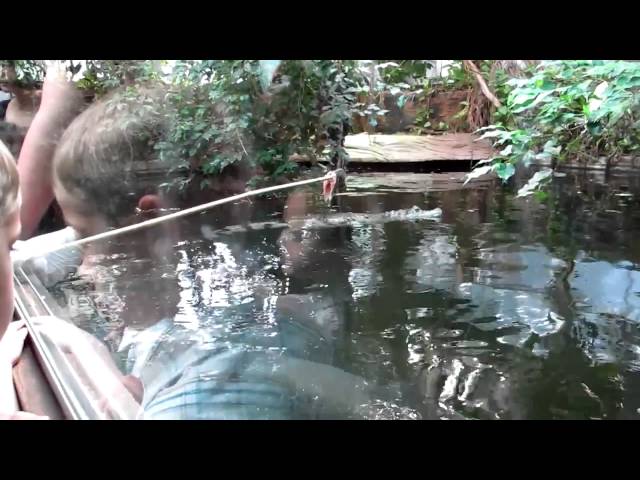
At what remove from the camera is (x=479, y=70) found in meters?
1.44

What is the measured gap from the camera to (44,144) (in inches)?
48.8

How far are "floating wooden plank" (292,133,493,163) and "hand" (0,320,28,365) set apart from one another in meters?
1.09

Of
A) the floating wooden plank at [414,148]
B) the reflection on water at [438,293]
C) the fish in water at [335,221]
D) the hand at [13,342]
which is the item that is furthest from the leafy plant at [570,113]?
the fish in water at [335,221]

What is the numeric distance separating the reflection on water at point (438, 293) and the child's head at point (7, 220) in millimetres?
711

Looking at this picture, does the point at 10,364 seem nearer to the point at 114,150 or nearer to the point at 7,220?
the point at 7,220

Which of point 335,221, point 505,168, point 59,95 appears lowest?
point 335,221

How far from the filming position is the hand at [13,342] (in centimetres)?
108

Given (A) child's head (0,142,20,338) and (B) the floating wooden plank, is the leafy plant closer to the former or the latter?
(B) the floating wooden plank

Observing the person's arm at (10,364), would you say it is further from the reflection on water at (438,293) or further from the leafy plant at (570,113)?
the leafy plant at (570,113)

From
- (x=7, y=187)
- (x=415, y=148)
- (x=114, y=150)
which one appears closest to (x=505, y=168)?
(x=415, y=148)

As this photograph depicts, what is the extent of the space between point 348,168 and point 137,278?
1.03m

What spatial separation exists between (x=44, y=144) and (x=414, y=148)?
1726 millimetres
